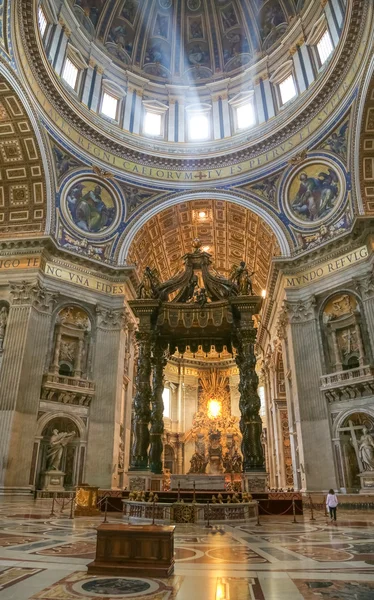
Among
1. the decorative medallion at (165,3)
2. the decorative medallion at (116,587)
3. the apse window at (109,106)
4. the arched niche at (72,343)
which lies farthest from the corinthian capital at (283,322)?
the decorative medallion at (165,3)

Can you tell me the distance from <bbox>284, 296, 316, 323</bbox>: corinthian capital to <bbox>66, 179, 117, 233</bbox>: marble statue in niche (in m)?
9.16

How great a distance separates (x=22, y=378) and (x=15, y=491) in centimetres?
371

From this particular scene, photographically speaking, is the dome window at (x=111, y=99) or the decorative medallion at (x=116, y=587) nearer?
the decorative medallion at (x=116, y=587)

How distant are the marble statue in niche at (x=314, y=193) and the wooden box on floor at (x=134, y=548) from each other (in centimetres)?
1645

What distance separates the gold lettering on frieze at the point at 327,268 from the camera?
634 inches

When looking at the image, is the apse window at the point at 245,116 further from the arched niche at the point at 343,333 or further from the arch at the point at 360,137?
the arched niche at the point at 343,333

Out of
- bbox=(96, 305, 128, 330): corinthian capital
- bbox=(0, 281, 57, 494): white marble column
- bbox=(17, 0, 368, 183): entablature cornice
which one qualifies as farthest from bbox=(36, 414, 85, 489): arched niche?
bbox=(17, 0, 368, 183): entablature cornice

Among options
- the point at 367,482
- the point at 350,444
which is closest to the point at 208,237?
the point at 350,444

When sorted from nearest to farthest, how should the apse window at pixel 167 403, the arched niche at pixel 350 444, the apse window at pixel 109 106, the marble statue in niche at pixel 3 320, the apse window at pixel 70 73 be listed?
the arched niche at pixel 350 444
the marble statue in niche at pixel 3 320
the apse window at pixel 70 73
the apse window at pixel 109 106
the apse window at pixel 167 403

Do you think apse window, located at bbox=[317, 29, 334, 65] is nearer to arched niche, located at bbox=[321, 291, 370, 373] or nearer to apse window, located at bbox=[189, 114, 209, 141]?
apse window, located at bbox=[189, 114, 209, 141]

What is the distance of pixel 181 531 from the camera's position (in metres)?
7.12

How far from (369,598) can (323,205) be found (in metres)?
17.1

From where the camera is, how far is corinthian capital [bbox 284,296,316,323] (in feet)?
56.4

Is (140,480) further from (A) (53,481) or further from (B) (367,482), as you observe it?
(B) (367,482)
